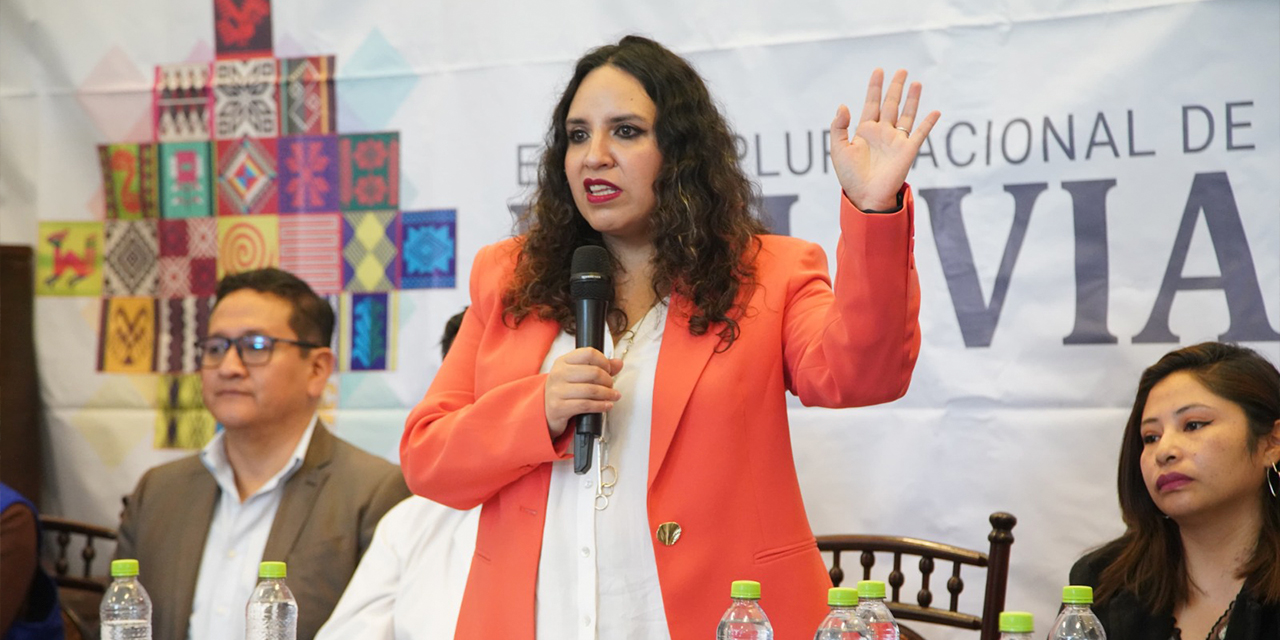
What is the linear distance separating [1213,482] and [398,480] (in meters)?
1.72

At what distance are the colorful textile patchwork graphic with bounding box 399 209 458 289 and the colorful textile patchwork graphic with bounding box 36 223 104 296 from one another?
0.94 meters

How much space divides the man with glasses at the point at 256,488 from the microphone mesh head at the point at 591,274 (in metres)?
1.30

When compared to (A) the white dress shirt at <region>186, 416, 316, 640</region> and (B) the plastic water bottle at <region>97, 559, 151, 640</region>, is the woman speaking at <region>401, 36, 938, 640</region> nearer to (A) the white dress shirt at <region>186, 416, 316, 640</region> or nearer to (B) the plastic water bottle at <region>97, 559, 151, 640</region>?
(B) the plastic water bottle at <region>97, 559, 151, 640</region>

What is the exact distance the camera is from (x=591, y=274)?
5.44ft

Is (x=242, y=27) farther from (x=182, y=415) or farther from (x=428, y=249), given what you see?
(x=182, y=415)

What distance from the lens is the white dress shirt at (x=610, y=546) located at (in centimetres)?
162

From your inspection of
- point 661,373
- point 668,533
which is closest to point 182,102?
point 661,373

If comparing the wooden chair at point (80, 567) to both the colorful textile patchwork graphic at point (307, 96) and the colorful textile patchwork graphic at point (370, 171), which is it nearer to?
the colorful textile patchwork graphic at point (370, 171)

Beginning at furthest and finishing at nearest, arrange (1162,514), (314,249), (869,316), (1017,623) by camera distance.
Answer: (314,249), (1162,514), (869,316), (1017,623)

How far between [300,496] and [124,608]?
82 cm

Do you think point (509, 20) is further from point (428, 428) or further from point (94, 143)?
point (428, 428)

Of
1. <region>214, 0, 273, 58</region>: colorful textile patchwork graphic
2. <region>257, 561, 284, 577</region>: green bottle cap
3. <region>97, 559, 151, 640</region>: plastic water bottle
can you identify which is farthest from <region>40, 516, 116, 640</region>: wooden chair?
<region>257, 561, 284, 577</region>: green bottle cap

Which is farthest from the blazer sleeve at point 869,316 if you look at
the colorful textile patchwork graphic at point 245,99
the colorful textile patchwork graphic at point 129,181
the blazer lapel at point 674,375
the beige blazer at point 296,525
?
the colorful textile patchwork graphic at point 129,181

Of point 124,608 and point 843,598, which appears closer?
point 843,598
